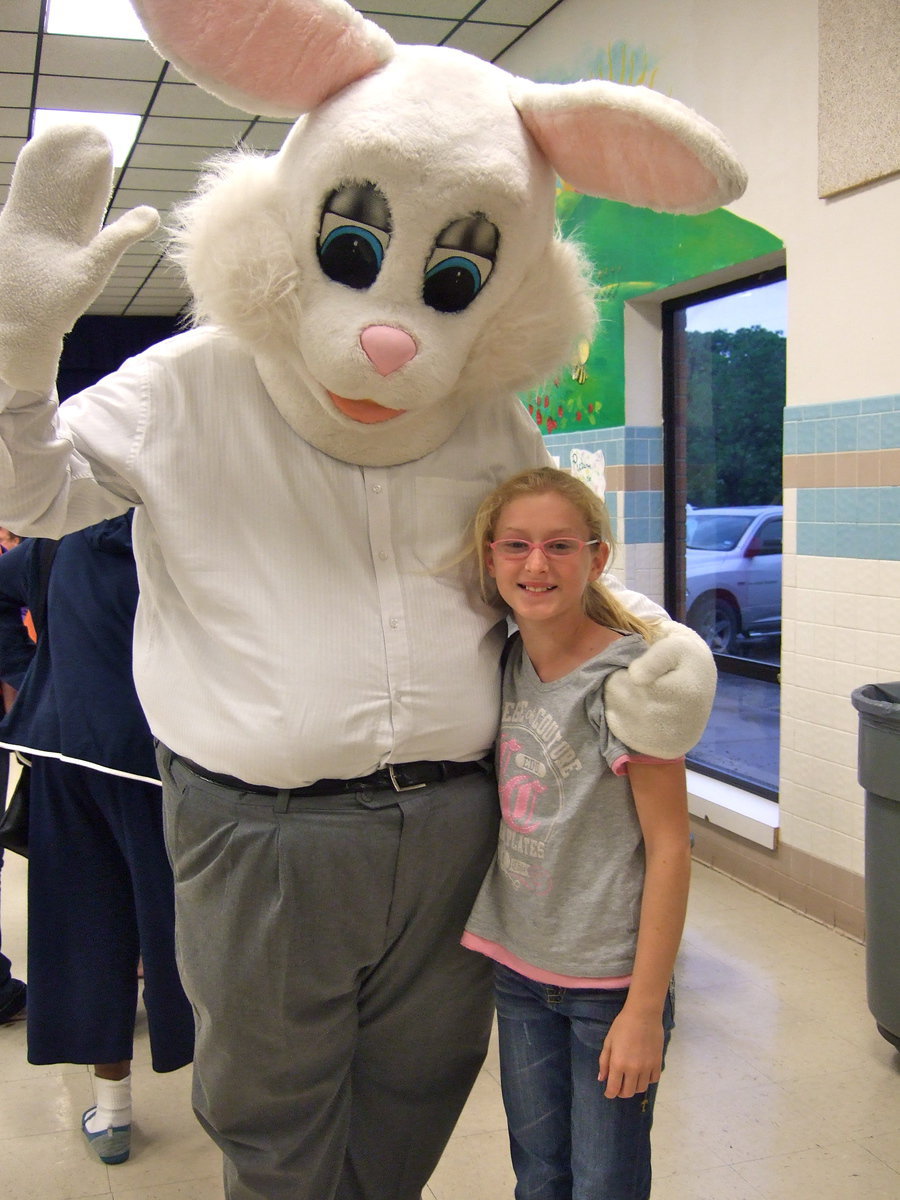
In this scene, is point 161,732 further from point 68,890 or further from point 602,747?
point 68,890

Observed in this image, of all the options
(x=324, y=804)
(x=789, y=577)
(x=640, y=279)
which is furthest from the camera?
(x=640, y=279)

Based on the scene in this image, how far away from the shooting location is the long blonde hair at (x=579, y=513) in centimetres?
149

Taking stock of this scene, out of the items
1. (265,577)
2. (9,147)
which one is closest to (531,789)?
(265,577)

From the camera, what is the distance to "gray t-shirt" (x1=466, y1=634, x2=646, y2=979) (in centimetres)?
141

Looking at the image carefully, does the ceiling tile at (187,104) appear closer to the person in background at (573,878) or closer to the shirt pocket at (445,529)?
the shirt pocket at (445,529)

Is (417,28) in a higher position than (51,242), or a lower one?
higher

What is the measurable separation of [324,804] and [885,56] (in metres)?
2.61

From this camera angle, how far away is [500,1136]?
222cm

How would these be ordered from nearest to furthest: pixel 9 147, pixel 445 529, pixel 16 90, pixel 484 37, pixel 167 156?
pixel 445 529
pixel 484 37
pixel 16 90
pixel 9 147
pixel 167 156

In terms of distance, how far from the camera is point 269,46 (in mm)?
1302

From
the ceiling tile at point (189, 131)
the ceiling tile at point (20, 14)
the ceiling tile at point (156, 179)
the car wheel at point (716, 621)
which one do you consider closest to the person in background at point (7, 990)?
the car wheel at point (716, 621)

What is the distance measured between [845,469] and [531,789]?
6.86 ft

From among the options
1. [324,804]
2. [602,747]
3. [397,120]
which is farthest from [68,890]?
[397,120]

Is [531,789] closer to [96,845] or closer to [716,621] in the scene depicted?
[96,845]
